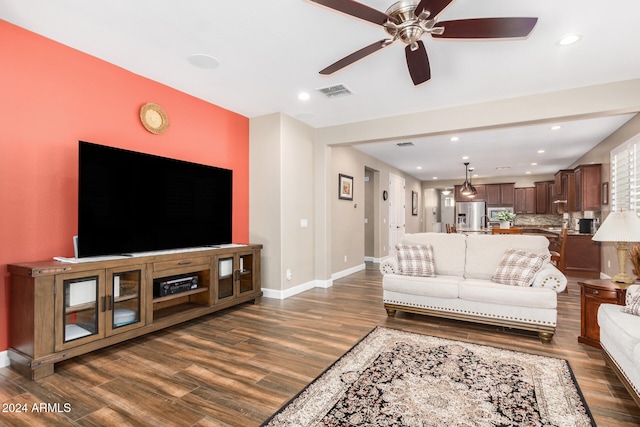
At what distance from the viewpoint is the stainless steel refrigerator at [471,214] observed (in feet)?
36.6

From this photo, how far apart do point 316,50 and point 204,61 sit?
3.67 feet

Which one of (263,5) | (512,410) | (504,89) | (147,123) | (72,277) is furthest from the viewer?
(504,89)

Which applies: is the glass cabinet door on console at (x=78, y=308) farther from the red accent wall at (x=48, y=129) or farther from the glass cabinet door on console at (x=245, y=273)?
the glass cabinet door on console at (x=245, y=273)

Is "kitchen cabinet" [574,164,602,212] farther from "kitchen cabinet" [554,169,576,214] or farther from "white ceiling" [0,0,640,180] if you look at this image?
"white ceiling" [0,0,640,180]

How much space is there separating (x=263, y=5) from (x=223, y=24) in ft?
1.42

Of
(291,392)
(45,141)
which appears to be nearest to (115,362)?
(291,392)

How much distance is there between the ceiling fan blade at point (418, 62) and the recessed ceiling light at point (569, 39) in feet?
3.90

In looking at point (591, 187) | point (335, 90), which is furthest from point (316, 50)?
point (591, 187)

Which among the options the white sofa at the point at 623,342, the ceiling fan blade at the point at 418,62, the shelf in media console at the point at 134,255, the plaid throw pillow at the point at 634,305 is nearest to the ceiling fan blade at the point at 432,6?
the ceiling fan blade at the point at 418,62

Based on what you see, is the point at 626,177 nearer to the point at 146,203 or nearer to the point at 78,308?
the point at 146,203

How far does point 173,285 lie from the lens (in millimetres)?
3400

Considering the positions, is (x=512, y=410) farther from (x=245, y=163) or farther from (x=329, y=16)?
(x=245, y=163)

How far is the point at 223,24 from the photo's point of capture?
8.54 feet

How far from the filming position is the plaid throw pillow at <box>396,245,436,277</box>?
3.88 meters
